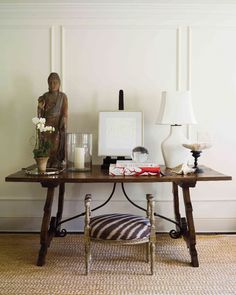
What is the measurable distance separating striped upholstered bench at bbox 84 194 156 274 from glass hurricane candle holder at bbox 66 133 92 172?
366 millimetres

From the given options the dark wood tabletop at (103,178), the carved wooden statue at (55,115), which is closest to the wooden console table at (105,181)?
the dark wood tabletop at (103,178)

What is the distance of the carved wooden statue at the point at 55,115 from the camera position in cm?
289

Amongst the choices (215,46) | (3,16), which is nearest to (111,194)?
(215,46)

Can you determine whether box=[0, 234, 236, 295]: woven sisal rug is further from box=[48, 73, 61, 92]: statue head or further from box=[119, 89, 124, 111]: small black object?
box=[48, 73, 61, 92]: statue head

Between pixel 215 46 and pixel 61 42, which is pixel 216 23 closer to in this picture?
pixel 215 46

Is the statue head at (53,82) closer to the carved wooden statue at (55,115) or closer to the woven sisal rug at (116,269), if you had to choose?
the carved wooden statue at (55,115)

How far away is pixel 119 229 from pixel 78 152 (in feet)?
2.39

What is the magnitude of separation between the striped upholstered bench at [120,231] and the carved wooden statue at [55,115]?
2.11 ft

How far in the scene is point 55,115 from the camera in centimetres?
290

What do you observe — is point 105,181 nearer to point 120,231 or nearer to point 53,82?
point 120,231

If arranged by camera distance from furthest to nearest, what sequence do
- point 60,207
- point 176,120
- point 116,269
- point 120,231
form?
1. point 60,207
2. point 176,120
3. point 116,269
4. point 120,231

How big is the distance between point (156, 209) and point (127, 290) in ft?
3.88

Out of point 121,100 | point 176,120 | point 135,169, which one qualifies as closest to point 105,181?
point 135,169

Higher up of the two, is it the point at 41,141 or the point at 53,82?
the point at 53,82
